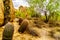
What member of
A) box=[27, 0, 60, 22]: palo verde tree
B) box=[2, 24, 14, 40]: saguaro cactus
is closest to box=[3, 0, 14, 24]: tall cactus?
Answer: box=[27, 0, 60, 22]: palo verde tree

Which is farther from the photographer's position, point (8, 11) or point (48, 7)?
point (48, 7)

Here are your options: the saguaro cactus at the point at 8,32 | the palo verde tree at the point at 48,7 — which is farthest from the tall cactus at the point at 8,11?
the saguaro cactus at the point at 8,32

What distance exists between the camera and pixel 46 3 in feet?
22.1

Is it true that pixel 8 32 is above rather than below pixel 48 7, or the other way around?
below

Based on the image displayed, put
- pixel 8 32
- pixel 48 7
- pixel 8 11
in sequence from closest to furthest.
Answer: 1. pixel 8 32
2. pixel 8 11
3. pixel 48 7

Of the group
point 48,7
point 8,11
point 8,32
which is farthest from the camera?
point 48,7

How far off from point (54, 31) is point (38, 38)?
2.86 ft

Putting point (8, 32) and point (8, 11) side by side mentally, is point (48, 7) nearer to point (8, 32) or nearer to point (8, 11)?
point (8, 11)

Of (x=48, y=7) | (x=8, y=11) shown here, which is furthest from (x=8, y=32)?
(x=48, y=7)

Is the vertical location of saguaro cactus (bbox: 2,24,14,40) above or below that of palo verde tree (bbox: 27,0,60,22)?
below

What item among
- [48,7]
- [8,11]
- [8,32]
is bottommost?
[8,32]

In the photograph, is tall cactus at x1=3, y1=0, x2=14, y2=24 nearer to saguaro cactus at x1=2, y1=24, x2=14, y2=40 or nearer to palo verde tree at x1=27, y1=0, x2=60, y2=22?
palo verde tree at x1=27, y1=0, x2=60, y2=22

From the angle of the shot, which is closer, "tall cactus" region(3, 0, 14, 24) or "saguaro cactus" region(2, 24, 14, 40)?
"saguaro cactus" region(2, 24, 14, 40)

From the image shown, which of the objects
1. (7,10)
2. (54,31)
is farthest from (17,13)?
(54,31)
